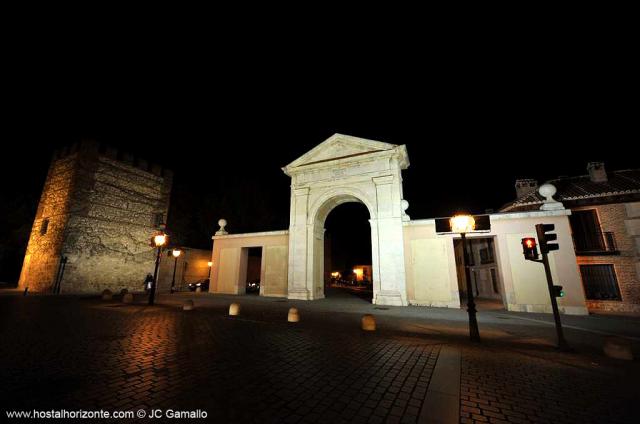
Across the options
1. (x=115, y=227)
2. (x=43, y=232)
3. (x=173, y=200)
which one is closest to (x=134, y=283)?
(x=115, y=227)

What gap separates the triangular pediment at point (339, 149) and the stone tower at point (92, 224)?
16.9 meters

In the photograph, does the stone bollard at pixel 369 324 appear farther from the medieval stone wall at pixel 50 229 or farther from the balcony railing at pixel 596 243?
the medieval stone wall at pixel 50 229

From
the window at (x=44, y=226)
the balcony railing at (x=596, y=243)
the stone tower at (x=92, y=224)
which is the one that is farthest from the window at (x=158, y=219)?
the balcony railing at (x=596, y=243)

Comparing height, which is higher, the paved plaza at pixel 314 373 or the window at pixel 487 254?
the window at pixel 487 254

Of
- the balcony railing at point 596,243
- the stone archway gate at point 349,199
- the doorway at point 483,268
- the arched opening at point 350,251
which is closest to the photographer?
the stone archway gate at point 349,199

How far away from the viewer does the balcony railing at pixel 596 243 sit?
49.8 feet

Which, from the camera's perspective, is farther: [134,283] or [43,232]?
[134,283]

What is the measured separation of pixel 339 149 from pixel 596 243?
16647 millimetres

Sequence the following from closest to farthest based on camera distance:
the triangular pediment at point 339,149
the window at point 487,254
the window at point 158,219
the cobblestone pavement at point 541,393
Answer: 1. the cobblestone pavement at point 541,393
2. the triangular pediment at point 339,149
3. the window at point 487,254
4. the window at point 158,219

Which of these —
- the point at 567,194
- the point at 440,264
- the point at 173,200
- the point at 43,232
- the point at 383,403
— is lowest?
the point at 383,403

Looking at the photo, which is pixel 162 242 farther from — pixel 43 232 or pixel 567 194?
pixel 567 194

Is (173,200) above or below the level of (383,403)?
above

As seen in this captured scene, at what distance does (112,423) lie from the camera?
9.41 feet

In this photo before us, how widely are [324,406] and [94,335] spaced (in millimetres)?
6855
